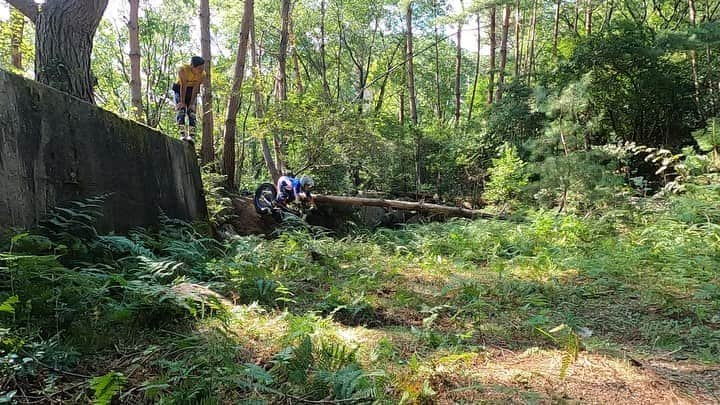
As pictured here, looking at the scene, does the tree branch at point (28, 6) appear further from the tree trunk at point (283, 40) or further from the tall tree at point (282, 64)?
the tree trunk at point (283, 40)

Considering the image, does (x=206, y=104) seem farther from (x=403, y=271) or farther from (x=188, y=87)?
(x=403, y=271)

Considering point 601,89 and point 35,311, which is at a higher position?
point 601,89

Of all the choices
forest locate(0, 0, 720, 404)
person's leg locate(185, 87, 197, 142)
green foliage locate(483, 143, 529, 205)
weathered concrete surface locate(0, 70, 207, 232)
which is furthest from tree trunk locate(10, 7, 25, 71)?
green foliage locate(483, 143, 529, 205)

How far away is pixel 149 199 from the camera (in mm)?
4941

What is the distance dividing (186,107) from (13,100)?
161 inches

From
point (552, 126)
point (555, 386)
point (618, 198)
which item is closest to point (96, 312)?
point (555, 386)

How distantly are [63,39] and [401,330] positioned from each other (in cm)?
536

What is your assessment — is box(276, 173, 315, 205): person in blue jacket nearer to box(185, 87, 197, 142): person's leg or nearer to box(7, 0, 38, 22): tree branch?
box(185, 87, 197, 142): person's leg

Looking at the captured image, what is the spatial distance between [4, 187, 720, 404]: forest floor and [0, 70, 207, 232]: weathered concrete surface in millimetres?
566

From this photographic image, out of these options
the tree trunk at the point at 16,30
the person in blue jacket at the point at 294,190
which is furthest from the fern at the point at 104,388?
the tree trunk at the point at 16,30

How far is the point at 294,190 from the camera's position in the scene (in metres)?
8.68

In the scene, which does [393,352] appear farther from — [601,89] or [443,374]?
[601,89]

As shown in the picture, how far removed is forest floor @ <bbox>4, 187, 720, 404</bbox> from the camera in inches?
76.9

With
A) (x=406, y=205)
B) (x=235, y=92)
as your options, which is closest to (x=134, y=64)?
(x=235, y=92)
